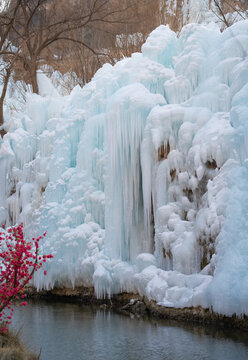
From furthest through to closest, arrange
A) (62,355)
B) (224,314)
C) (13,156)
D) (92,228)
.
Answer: (13,156), (92,228), (224,314), (62,355)

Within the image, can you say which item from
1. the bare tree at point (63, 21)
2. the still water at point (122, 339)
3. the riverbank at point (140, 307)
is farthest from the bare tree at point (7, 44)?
the still water at point (122, 339)

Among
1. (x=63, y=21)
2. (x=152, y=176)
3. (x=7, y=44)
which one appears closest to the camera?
(x=152, y=176)

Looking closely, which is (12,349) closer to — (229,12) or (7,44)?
(229,12)

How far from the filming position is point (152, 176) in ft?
34.2

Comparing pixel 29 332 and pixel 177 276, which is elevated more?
pixel 177 276

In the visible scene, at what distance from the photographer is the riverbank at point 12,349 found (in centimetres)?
519

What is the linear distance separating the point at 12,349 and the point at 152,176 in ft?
18.7

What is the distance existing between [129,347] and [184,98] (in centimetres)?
571

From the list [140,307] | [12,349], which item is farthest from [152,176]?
[12,349]

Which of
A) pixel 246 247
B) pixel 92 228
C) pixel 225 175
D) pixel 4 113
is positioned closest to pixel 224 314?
pixel 246 247

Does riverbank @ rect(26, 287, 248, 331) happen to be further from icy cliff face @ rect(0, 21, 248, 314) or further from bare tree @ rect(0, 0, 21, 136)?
bare tree @ rect(0, 0, 21, 136)

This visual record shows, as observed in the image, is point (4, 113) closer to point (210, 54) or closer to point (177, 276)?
point (210, 54)

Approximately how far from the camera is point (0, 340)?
19.3ft

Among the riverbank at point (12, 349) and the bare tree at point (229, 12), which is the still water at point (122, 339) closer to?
the riverbank at point (12, 349)
